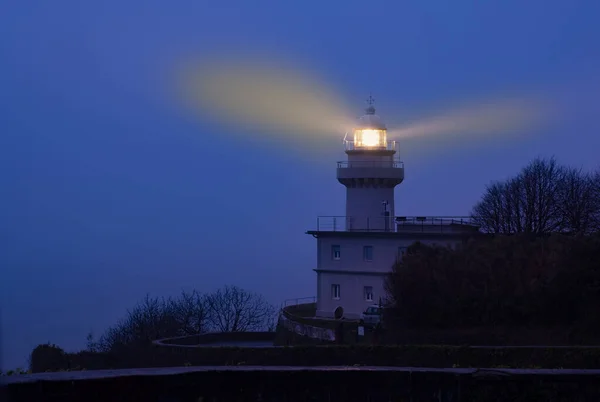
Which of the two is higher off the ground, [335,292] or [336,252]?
[336,252]

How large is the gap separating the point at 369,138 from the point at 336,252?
559 centimetres

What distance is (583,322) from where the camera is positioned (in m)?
25.6

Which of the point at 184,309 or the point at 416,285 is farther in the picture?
the point at 184,309

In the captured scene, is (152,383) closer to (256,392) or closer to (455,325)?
(256,392)

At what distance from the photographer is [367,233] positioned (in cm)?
3944

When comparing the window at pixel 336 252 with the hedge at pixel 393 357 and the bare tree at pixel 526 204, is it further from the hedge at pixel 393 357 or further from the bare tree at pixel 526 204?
the hedge at pixel 393 357

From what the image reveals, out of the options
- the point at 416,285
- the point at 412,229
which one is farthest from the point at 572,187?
the point at 416,285

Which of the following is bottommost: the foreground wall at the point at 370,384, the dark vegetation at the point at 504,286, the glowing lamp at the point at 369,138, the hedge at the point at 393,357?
the foreground wall at the point at 370,384

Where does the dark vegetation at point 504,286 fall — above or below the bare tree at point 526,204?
below

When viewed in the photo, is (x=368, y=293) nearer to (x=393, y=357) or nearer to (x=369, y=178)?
(x=369, y=178)

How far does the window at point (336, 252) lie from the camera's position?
4047 cm

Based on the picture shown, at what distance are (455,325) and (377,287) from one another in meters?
10.8

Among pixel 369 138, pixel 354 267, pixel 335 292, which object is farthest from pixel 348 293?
pixel 369 138

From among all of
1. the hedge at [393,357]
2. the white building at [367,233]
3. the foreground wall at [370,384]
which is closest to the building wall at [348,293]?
the white building at [367,233]
